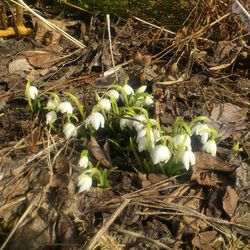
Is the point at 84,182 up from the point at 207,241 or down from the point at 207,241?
up

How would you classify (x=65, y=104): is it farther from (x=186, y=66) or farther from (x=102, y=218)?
(x=186, y=66)

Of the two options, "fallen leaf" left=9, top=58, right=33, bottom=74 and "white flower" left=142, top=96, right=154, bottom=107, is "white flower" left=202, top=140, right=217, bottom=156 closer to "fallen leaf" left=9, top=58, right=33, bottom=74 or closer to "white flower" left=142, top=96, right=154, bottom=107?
"white flower" left=142, top=96, right=154, bottom=107

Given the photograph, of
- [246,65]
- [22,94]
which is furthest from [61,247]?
[246,65]

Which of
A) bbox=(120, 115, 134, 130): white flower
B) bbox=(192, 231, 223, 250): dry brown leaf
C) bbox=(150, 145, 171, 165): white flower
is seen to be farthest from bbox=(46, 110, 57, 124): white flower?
bbox=(192, 231, 223, 250): dry brown leaf

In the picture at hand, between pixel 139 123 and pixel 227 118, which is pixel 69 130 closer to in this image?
pixel 139 123

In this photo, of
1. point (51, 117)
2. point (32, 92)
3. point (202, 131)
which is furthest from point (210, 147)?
point (32, 92)

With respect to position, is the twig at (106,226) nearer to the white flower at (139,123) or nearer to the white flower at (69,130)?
the white flower at (139,123)
